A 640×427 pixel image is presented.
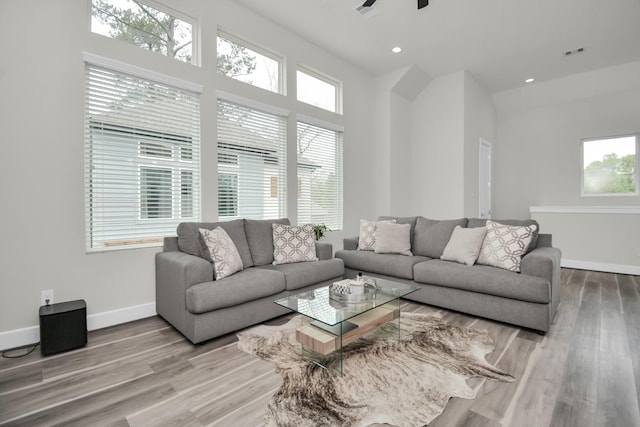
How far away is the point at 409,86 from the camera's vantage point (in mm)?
5445

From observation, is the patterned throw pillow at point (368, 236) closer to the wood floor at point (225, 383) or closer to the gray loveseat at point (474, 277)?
the gray loveseat at point (474, 277)

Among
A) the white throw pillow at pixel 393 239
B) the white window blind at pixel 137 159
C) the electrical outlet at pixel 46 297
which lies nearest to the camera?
the electrical outlet at pixel 46 297

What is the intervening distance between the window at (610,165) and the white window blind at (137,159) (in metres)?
6.64

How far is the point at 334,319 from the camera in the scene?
1828 millimetres

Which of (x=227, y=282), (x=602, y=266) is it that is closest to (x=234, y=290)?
(x=227, y=282)

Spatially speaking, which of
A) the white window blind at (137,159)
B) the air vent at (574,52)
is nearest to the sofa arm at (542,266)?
the white window blind at (137,159)

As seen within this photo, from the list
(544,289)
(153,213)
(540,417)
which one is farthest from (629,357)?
(153,213)

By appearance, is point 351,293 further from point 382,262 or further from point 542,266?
point 542,266

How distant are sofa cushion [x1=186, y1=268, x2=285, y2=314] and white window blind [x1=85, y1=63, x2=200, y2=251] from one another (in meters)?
1.03

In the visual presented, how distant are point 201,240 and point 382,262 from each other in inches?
77.7

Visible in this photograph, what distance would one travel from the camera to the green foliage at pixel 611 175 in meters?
5.21

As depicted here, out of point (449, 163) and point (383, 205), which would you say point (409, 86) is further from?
point (383, 205)

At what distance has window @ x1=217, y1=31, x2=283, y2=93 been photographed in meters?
3.52

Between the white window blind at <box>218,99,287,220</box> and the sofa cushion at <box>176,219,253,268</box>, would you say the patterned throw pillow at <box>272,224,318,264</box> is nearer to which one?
the sofa cushion at <box>176,219,253,268</box>
